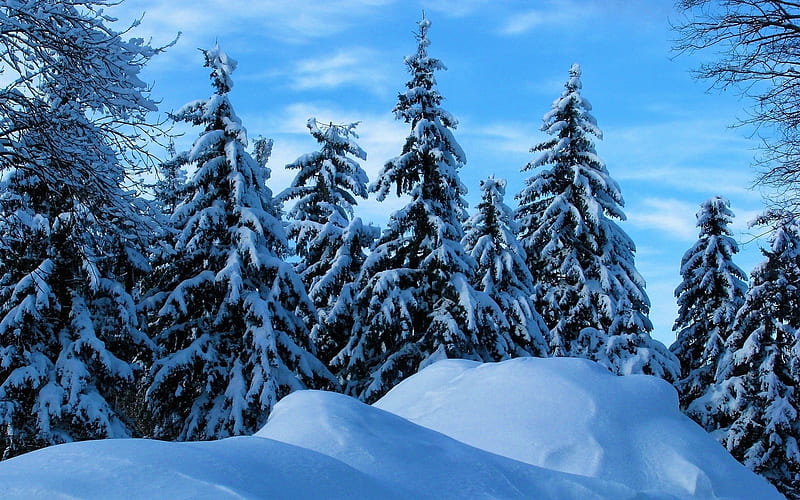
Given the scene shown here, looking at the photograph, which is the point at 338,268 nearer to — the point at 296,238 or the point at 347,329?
the point at 347,329

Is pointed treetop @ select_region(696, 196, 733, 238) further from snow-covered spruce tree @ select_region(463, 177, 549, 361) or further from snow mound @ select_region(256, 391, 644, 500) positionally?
snow mound @ select_region(256, 391, 644, 500)

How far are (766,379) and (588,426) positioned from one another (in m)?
19.9

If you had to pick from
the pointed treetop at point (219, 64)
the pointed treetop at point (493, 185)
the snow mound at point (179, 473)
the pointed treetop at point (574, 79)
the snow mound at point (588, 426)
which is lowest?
the snow mound at point (179, 473)

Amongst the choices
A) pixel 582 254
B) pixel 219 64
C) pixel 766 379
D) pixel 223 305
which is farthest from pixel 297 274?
pixel 766 379

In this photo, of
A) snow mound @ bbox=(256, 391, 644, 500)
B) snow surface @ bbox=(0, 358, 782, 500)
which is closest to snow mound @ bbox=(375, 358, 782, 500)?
snow surface @ bbox=(0, 358, 782, 500)

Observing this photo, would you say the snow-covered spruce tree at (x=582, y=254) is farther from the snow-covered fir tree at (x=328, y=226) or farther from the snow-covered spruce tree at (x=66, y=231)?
the snow-covered spruce tree at (x=66, y=231)

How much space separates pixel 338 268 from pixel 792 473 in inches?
582

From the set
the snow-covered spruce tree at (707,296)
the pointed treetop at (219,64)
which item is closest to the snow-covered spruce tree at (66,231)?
the pointed treetop at (219,64)

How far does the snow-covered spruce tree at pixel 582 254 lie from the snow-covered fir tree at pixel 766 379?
6.71 ft

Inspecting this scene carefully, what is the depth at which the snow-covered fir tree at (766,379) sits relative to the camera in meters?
21.9

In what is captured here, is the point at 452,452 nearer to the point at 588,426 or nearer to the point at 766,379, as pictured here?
the point at 588,426

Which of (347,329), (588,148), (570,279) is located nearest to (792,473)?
(570,279)

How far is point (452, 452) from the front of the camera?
4.07 meters

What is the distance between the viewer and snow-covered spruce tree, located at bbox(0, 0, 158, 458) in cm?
1062
